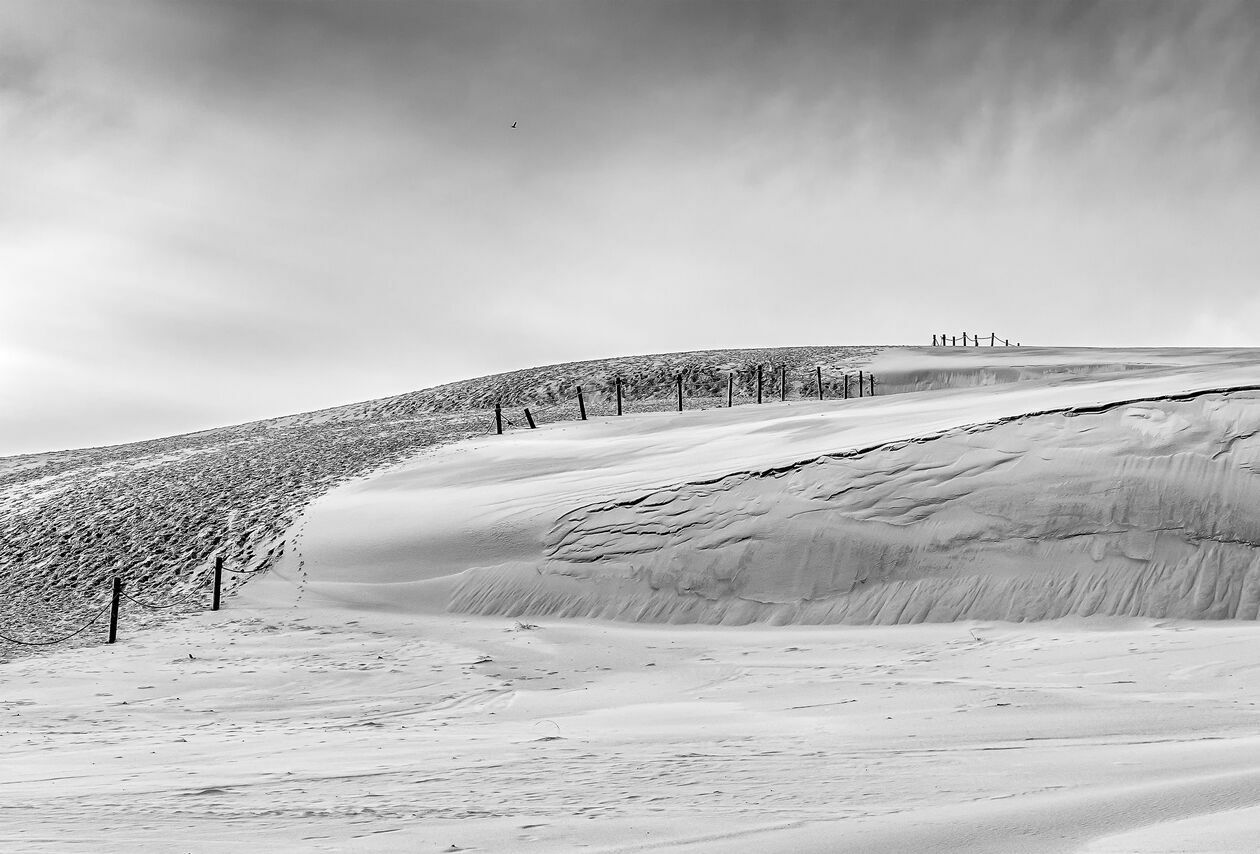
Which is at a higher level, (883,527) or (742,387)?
(742,387)

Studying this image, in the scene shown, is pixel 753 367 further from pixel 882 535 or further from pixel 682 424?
pixel 882 535

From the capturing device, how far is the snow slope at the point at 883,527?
13.5 metres

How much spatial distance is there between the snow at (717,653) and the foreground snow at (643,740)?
1.8 inches

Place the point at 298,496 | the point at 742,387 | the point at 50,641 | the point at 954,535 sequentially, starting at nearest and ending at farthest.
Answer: the point at 954,535, the point at 50,641, the point at 298,496, the point at 742,387

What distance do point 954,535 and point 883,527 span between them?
962 mm

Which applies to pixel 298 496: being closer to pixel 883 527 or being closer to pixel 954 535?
pixel 883 527

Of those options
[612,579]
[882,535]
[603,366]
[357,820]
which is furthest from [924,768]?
[603,366]

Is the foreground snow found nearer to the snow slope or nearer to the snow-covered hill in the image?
the snow slope

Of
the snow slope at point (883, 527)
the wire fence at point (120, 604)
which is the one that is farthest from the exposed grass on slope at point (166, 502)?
the snow slope at point (883, 527)

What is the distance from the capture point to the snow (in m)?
5.54

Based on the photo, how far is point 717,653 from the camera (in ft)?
41.7

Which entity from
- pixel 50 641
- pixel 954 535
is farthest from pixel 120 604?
pixel 954 535

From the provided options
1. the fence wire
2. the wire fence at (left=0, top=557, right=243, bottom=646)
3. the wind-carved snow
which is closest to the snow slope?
the wind-carved snow

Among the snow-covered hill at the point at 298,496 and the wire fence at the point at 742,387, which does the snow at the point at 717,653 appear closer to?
the snow-covered hill at the point at 298,496
